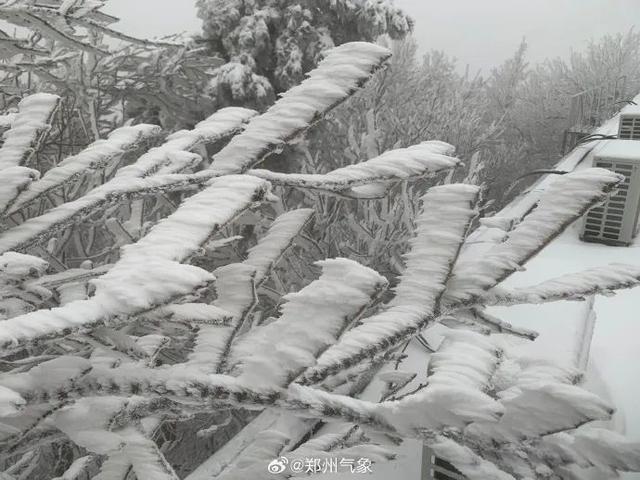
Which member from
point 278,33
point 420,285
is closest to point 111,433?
point 420,285

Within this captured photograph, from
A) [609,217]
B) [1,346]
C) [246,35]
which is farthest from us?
[246,35]

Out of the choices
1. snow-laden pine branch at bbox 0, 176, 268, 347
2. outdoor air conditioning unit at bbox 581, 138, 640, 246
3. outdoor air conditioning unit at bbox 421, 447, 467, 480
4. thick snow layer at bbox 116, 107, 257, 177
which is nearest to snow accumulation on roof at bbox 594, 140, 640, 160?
outdoor air conditioning unit at bbox 581, 138, 640, 246

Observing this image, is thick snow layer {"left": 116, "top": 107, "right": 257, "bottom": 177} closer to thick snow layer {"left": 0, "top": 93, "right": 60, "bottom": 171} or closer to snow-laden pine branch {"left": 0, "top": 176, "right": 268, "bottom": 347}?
thick snow layer {"left": 0, "top": 93, "right": 60, "bottom": 171}

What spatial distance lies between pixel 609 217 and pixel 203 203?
18.2ft

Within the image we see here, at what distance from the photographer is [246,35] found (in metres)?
11.4

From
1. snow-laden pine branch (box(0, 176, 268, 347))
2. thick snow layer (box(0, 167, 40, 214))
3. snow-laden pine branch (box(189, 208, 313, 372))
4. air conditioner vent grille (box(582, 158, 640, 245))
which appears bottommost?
air conditioner vent grille (box(582, 158, 640, 245))

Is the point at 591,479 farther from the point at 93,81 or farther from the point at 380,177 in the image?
the point at 93,81

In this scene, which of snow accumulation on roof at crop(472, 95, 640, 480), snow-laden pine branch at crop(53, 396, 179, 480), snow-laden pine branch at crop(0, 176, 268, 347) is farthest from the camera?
snow accumulation on roof at crop(472, 95, 640, 480)

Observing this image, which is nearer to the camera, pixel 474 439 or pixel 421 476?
pixel 474 439

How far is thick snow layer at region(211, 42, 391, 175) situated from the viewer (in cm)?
105

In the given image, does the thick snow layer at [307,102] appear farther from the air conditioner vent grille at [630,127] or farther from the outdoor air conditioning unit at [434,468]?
the air conditioner vent grille at [630,127]

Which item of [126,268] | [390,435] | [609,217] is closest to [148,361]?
[126,268]

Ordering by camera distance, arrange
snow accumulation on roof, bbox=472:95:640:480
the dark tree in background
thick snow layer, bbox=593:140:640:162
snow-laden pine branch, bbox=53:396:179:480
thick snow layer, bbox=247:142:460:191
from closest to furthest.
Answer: snow-laden pine branch, bbox=53:396:179:480
thick snow layer, bbox=247:142:460:191
snow accumulation on roof, bbox=472:95:640:480
thick snow layer, bbox=593:140:640:162
the dark tree in background

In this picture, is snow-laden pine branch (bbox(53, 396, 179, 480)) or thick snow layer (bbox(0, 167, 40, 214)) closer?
snow-laden pine branch (bbox(53, 396, 179, 480))
